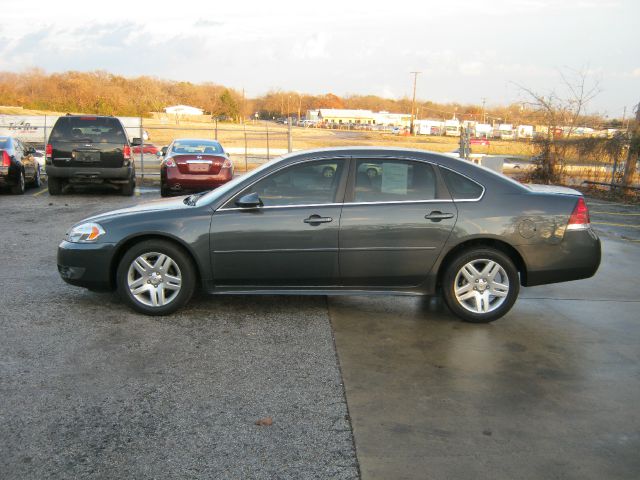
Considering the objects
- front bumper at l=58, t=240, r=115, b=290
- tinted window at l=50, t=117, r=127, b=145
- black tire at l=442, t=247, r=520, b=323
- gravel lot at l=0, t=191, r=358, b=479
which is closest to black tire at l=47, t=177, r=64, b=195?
tinted window at l=50, t=117, r=127, b=145

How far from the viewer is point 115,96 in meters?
81.1

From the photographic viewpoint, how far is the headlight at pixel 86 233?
19.2 feet

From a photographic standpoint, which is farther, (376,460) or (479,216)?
(479,216)

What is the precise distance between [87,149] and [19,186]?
7.59 feet

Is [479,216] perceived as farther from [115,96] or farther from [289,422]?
[115,96]

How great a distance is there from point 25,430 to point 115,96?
83584mm

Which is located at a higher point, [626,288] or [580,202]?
[580,202]

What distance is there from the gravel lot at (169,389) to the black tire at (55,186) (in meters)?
8.88

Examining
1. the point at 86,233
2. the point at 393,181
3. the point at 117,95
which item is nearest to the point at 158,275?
the point at 86,233

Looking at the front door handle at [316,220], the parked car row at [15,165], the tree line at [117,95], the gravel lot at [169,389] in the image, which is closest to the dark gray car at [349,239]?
the front door handle at [316,220]

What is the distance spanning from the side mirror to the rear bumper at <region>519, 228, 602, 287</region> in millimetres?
2445

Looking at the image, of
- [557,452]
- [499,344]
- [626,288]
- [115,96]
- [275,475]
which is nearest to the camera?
[275,475]

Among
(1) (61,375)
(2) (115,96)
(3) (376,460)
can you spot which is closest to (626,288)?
(3) (376,460)

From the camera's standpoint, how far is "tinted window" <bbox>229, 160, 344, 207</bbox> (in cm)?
582
